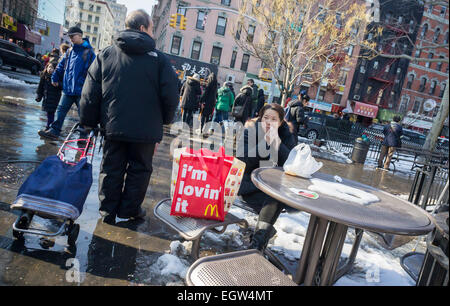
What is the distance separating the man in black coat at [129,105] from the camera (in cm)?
307

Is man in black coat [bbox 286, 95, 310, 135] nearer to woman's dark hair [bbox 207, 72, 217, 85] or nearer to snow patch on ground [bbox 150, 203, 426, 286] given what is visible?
woman's dark hair [bbox 207, 72, 217, 85]

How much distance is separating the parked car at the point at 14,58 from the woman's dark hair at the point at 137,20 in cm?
2097

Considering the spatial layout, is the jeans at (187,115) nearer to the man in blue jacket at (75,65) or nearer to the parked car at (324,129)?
the man in blue jacket at (75,65)

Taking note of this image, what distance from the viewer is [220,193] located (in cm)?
282

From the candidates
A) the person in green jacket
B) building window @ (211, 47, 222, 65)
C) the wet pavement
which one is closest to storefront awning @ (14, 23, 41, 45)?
building window @ (211, 47, 222, 65)

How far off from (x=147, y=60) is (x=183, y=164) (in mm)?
1179

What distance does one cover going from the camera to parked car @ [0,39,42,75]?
19438 mm

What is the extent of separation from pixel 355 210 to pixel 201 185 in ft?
4.23

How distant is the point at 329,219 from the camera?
1.92 metres

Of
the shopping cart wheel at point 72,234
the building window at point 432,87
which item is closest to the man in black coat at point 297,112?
A: the shopping cart wheel at point 72,234

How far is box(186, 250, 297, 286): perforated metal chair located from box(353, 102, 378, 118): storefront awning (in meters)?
38.5

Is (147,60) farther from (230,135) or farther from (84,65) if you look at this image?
(230,135)
